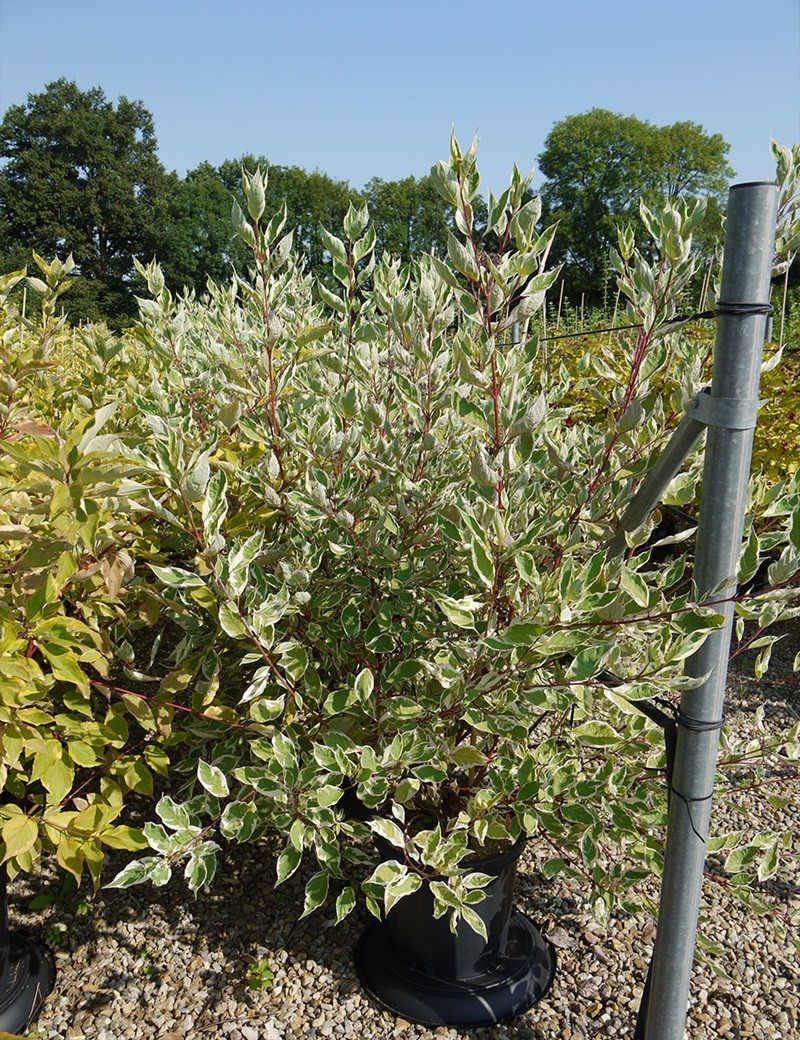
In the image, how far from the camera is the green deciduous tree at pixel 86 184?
3178 centimetres

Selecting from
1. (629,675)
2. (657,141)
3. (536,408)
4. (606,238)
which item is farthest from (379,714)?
(657,141)

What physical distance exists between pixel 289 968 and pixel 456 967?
399mm

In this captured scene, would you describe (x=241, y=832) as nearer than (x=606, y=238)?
Yes

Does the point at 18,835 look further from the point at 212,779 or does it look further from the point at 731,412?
the point at 731,412

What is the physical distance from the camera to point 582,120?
36750 millimetres

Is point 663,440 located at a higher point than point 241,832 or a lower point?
higher

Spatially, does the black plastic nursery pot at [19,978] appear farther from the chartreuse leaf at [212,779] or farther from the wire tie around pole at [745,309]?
the wire tie around pole at [745,309]

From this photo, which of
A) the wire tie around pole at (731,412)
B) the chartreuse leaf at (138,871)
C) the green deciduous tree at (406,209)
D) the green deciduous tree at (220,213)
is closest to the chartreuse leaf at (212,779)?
the chartreuse leaf at (138,871)

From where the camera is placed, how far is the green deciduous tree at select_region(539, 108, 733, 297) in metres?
34.6

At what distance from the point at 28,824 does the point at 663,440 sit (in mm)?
1394

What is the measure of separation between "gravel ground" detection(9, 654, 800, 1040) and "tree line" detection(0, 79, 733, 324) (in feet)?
102

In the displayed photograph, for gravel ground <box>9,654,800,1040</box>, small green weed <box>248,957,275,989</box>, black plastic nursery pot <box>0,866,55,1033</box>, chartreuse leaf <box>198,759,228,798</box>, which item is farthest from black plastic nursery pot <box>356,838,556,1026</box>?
black plastic nursery pot <box>0,866,55,1033</box>

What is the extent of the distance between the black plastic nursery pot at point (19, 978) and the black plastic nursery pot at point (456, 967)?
0.70m

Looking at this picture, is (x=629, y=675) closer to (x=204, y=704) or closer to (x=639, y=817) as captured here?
(x=639, y=817)
